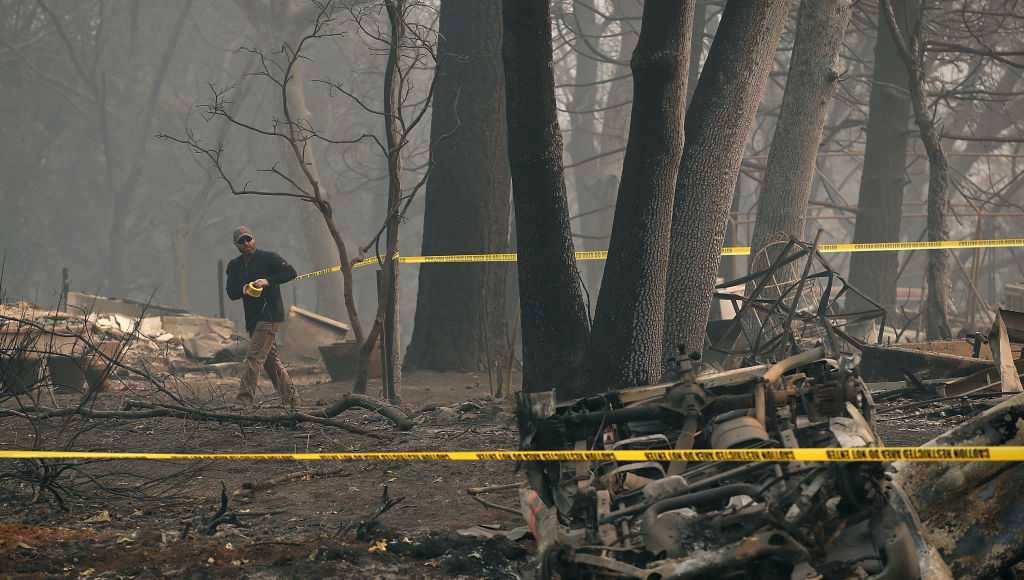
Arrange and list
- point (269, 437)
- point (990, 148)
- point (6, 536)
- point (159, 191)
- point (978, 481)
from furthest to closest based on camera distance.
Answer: point (159, 191) < point (990, 148) < point (269, 437) < point (6, 536) < point (978, 481)

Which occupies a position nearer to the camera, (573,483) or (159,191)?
(573,483)

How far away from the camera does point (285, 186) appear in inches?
1312

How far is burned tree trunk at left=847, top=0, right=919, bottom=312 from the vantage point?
58.3 feet

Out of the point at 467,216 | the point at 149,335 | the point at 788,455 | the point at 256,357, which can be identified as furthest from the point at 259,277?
the point at 788,455

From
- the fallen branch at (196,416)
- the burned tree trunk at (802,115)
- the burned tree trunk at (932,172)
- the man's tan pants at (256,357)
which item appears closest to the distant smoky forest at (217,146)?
the burned tree trunk at (932,172)

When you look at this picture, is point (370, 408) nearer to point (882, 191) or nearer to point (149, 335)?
point (149, 335)

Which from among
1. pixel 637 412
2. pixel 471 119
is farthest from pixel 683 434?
pixel 471 119

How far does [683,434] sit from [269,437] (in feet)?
15.3

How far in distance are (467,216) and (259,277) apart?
10.7 ft

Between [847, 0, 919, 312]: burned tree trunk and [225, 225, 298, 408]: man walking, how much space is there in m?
10.3

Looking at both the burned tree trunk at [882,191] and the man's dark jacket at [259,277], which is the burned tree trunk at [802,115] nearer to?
the burned tree trunk at [882,191]

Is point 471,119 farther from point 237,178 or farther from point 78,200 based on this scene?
point 78,200

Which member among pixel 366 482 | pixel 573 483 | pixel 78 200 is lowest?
pixel 366 482

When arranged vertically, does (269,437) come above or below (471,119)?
below
